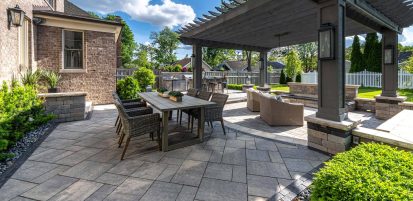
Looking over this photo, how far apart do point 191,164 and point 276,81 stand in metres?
18.8

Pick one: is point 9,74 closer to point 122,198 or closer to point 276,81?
point 122,198

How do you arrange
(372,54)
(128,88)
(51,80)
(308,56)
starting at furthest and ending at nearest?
(308,56)
(372,54)
(128,88)
(51,80)

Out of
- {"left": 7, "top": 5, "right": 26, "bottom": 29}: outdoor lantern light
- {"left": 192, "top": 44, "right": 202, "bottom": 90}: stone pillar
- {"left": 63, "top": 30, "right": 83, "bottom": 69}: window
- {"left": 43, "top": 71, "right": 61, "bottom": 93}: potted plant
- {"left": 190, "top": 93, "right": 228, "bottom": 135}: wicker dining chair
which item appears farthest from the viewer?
{"left": 192, "top": 44, "right": 202, "bottom": 90}: stone pillar

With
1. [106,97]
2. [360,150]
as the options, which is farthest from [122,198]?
[106,97]

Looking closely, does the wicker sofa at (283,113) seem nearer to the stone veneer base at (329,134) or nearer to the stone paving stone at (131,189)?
the stone veneer base at (329,134)

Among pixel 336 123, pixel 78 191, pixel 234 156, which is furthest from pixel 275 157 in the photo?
pixel 78 191

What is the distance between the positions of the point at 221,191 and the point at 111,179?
→ 4.47ft

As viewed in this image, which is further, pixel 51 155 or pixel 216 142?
pixel 216 142

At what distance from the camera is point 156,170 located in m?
2.97

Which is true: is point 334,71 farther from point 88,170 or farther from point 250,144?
point 88,170

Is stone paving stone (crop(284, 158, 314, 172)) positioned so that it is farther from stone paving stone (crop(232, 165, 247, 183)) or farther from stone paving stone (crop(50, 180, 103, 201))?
stone paving stone (crop(50, 180, 103, 201))

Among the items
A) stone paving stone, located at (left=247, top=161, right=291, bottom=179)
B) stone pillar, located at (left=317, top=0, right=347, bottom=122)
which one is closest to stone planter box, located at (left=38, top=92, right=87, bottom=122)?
stone paving stone, located at (left=247, top=161, right=291, bottom=179)

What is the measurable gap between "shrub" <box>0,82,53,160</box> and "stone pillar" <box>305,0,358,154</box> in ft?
16.0

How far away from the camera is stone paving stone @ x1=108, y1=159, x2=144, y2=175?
2904 millimetres
